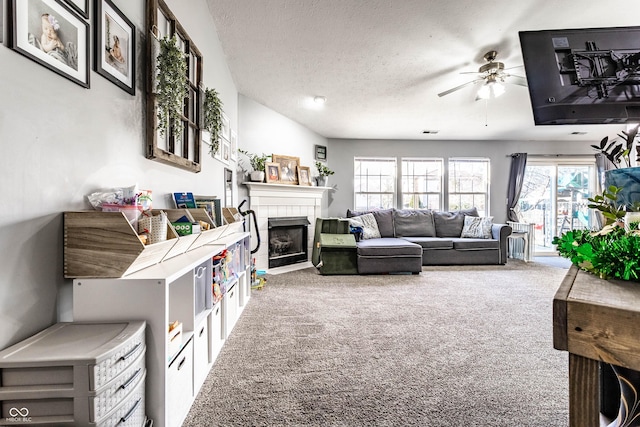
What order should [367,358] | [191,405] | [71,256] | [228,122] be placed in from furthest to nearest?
[228,122] < [367,358] < [191,405] < [71,256]

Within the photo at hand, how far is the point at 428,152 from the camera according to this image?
5848 mm

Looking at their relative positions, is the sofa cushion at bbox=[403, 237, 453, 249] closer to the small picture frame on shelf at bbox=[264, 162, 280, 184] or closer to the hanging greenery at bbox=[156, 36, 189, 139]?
the small picture frame on shelf at bbox=[264, 162, 280, 184]

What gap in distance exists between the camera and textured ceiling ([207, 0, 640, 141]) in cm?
230

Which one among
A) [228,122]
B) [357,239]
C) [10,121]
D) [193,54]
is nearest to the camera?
[10,121]

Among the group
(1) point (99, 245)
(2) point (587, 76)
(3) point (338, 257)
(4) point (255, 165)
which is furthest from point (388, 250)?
(1) point (99, 245)

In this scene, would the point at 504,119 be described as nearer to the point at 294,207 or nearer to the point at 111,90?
the point at 294,207

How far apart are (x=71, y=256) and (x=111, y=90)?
0.73m

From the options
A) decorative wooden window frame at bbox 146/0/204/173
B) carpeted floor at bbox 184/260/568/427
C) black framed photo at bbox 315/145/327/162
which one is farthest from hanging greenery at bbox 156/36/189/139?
black framed photo at bbox 315/145/327/162

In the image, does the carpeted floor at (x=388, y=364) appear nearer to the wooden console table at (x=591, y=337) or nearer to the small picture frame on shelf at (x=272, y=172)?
the wooden console table at (x=591, y=337)

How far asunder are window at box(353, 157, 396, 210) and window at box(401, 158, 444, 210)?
243 millimetres

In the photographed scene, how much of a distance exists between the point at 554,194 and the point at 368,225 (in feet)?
13.0

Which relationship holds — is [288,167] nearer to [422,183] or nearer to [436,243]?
[436,243]

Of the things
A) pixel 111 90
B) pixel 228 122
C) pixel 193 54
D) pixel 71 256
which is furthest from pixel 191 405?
pixel 228 122

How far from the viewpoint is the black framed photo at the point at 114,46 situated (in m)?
1.19
